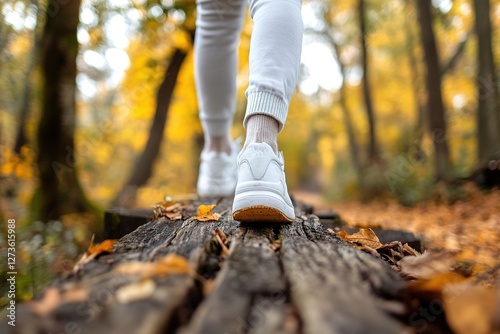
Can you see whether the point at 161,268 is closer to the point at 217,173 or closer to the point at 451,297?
the point at 451,297

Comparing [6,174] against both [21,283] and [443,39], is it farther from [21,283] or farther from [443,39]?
[443,39]

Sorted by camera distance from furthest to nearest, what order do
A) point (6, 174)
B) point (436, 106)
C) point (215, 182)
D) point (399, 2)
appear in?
point (399, 2), point (436, 106), point (6, 174), point (215, 182)

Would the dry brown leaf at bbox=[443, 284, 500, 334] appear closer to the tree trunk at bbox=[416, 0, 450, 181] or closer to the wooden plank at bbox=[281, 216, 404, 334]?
the wooden plank at bbox=[281, 216, 404, 334]

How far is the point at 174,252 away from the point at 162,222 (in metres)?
0.42

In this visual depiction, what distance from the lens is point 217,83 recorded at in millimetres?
1999

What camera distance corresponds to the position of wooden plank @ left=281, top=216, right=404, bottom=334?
504 mm

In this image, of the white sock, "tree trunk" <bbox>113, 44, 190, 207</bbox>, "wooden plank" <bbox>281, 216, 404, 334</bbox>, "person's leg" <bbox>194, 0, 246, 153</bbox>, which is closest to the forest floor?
"wooden plank" <bbox>281, 216, 404, 334</bbox>

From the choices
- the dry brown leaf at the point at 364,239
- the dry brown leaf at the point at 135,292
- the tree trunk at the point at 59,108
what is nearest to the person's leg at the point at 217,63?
the dry brown leaf at the point at 364,239

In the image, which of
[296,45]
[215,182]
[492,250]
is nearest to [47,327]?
[296,45]

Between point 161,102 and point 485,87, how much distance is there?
4692mm

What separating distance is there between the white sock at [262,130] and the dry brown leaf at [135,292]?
664mm

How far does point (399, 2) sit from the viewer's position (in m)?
10.3

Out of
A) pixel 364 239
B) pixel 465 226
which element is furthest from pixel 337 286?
pixel 465 226

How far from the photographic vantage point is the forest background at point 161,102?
10.7 ft
